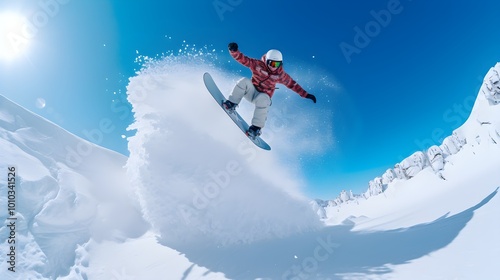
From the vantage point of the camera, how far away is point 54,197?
10508mm

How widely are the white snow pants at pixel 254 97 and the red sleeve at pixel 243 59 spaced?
492 mm

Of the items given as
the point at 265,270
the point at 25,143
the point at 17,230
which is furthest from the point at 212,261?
the point at 25,143

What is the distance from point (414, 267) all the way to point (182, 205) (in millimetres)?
8397

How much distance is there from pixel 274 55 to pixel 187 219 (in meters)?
7.17

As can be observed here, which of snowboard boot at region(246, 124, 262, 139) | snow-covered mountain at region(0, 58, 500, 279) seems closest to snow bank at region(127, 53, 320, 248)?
snow-covered mountain at region(0, 58, 500, 279)

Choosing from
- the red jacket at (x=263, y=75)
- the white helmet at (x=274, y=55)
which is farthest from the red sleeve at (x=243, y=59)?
the white helmet at (x=274, y=55)

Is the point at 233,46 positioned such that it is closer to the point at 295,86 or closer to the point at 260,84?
the point at 260,84

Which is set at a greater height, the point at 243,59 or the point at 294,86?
the point at 243,59

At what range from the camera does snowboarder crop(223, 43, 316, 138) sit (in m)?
7.32

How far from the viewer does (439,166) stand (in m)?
47.8

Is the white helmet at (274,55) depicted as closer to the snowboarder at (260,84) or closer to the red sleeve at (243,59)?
the snowboarder at (260,84)

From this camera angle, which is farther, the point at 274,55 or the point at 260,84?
the point at 260,84

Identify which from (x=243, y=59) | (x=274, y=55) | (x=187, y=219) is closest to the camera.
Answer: (x=274, y=55)

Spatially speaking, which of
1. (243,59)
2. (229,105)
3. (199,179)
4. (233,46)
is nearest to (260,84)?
(243,59)
